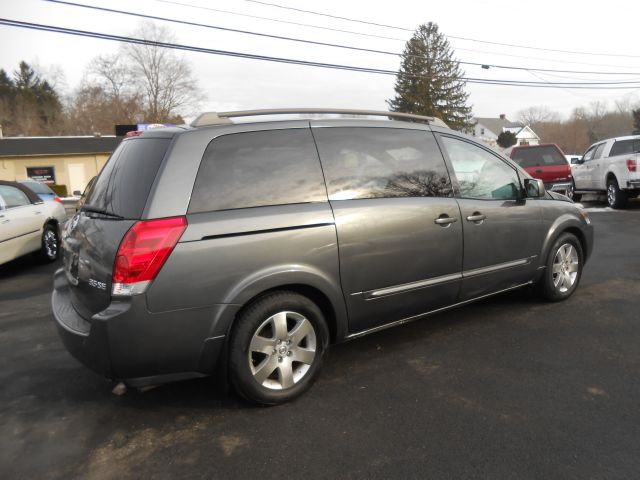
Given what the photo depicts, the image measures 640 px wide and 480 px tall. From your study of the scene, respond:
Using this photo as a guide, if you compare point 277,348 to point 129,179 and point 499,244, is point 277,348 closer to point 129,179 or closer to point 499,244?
point 129,179

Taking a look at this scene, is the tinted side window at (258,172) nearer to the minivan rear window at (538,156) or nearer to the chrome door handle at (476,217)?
the chrome door handle at (476,217)

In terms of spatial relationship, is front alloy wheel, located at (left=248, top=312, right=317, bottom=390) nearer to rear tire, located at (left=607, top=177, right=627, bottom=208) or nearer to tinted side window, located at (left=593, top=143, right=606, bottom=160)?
rear tire, located at (left=607, top=177, right=627, bottom=208)

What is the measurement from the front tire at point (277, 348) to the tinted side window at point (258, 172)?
2.08 ft

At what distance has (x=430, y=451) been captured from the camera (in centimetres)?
258

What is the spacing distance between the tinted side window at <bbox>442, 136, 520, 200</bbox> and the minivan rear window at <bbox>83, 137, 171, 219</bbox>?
7.72 ft

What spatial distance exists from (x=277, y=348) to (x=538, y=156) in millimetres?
13484

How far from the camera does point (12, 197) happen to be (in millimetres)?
7898

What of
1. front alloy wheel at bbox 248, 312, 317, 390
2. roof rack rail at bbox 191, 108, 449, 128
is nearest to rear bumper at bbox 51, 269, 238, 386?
front alloy wheel at bbox 248, 312, 317, 390

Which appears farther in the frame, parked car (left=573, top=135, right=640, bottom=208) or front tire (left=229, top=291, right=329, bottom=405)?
parked car (left=573, top=135, right=640, bottom=208)

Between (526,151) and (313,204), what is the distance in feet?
42.0

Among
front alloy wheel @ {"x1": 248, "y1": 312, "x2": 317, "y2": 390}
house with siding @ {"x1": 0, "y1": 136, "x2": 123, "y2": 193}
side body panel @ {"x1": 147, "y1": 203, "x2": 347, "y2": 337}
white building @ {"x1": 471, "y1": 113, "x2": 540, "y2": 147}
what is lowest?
front alloy wheel @ {"x1": 248, "y1": 312, "x2": 317, "y2": 390}

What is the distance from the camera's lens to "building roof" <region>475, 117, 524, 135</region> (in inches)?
3478

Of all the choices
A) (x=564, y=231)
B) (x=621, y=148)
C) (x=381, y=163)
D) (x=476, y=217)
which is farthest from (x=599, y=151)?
(x=381, y=163)

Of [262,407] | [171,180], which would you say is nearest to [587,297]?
[262,407]
